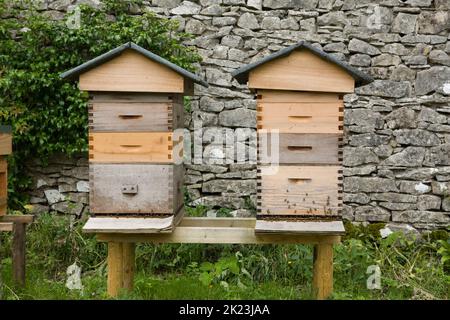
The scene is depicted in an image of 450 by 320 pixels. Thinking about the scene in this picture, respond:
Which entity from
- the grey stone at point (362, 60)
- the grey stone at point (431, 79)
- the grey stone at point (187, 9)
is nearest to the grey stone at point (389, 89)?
the grey stone at point (431, 79)

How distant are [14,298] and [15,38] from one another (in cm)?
378

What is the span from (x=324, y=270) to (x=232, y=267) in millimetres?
1166

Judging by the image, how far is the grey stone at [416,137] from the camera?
7.08m

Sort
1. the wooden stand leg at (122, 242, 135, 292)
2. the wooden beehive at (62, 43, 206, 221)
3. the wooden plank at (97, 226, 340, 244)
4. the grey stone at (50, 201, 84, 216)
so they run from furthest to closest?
the grey stone at (50, 201, 84, 216), the wooden stand leg at (122, 242, 135, 292), the wooden plank at (97, 226, 340, 244), the wooden beehive at (62, 43, 206, 221)

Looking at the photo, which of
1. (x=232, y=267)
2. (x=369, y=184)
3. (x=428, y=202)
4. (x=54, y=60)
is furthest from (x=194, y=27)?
(x=428, y=202)

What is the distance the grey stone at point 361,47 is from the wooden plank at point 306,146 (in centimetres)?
335

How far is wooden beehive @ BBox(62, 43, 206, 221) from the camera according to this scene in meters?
4.14

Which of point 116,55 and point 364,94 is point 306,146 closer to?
point 116,55

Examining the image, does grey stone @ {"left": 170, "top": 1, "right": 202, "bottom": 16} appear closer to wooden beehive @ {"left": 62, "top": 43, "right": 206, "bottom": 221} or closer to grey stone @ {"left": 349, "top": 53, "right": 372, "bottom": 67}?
grey stone @ {"left": 349, "top": 53, "right": 372, "bottom": 67}

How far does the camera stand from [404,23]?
712 centimetres

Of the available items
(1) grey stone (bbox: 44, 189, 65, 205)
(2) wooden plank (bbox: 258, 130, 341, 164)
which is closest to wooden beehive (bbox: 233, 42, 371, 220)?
(2) wooden plank (bbox: 258, 130, 341, 164)

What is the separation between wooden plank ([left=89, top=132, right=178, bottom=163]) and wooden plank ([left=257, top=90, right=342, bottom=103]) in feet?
2.58

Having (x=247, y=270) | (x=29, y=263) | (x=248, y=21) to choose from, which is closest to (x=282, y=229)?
(x=247, y=270)

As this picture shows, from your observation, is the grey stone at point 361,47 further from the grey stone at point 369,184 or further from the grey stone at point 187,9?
the grey stone at point 187,9
